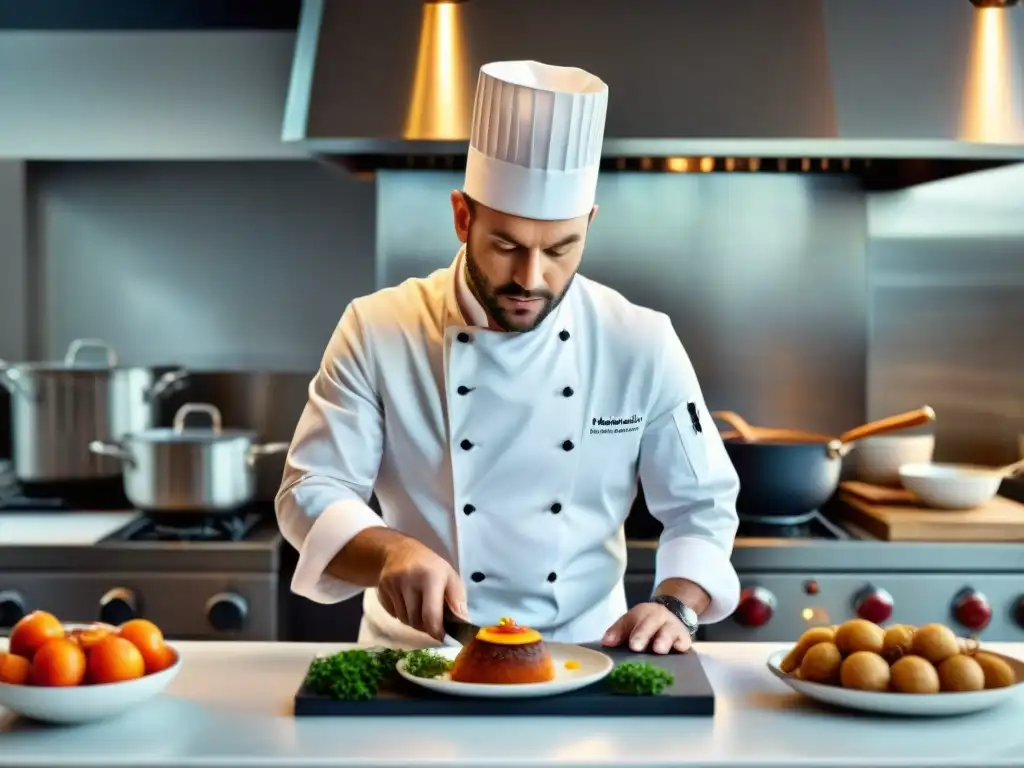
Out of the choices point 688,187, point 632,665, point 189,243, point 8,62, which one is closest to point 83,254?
point 189,243

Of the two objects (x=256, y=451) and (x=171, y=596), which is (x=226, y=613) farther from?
(x=256, y=451)

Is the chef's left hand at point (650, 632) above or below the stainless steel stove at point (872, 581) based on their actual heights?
above

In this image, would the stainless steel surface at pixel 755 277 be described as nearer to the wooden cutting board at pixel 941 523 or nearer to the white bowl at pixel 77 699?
the wooden cutting board at pixel 941 523

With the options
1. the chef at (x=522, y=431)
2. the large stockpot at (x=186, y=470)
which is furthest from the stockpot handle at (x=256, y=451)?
the chef at (x=522, y=431)

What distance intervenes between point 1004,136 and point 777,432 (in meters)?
0.94

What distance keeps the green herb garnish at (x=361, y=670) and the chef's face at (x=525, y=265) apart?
553mm

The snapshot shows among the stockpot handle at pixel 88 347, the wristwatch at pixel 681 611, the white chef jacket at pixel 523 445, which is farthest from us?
the stockpot handle at pixel 88 347

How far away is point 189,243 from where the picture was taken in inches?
146

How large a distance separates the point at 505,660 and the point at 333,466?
61cm

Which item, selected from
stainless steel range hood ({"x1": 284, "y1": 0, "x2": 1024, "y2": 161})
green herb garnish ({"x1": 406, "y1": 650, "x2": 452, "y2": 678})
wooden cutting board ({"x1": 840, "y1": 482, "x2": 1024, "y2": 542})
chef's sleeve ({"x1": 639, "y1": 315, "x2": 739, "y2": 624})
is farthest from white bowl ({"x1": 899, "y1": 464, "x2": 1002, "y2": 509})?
green herb garnish ({"x1": 406, "y1": 650, "x2": 452, "y2": 678})

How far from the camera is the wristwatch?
203 cm

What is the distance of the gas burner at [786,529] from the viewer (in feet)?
10.2

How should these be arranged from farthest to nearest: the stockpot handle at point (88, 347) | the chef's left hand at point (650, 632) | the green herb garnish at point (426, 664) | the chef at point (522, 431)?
the stockpot handle at point (88, 347), the chef at point (522, 431), the chef's left hand at point (650, 632), the green herb garnish at point (426, 664)

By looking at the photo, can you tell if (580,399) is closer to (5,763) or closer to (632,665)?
(632,665)
